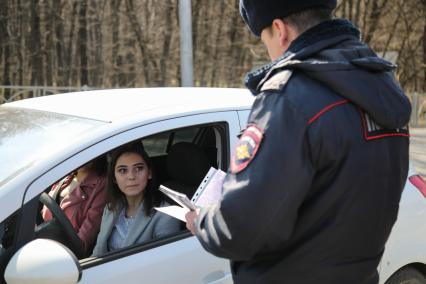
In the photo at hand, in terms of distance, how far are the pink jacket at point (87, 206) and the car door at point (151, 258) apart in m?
0.54

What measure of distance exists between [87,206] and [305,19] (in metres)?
1.68

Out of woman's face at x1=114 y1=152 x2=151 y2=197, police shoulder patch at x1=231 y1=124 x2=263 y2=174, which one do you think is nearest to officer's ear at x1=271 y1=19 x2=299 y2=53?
police shoulder patch at x1=231 y1=124 x2=263 y2=174

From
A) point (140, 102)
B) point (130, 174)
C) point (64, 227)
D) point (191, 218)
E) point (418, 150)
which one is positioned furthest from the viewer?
point (418, 150)

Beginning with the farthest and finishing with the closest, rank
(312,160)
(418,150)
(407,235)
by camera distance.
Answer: (418,150) → (407,235) → (312,160)

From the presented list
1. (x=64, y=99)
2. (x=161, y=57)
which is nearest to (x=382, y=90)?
(x=64, y=99)

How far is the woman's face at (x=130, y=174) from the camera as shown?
2.37 m

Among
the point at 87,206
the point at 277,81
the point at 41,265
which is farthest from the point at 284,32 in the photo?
the point at 87,206

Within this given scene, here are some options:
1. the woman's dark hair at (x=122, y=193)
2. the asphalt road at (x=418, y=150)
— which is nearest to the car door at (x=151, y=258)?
the woman's dark hair at (x=122, y=193)

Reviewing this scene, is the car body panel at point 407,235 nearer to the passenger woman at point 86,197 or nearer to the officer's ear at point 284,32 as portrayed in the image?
the passenger woman at point 86,197

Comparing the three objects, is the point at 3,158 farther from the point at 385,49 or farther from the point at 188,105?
the point at 385,49

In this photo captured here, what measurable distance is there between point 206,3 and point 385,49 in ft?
17.6

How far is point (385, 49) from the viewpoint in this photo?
48.8 feet

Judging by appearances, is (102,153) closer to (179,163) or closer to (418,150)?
(179,163)

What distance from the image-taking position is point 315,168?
121cm
